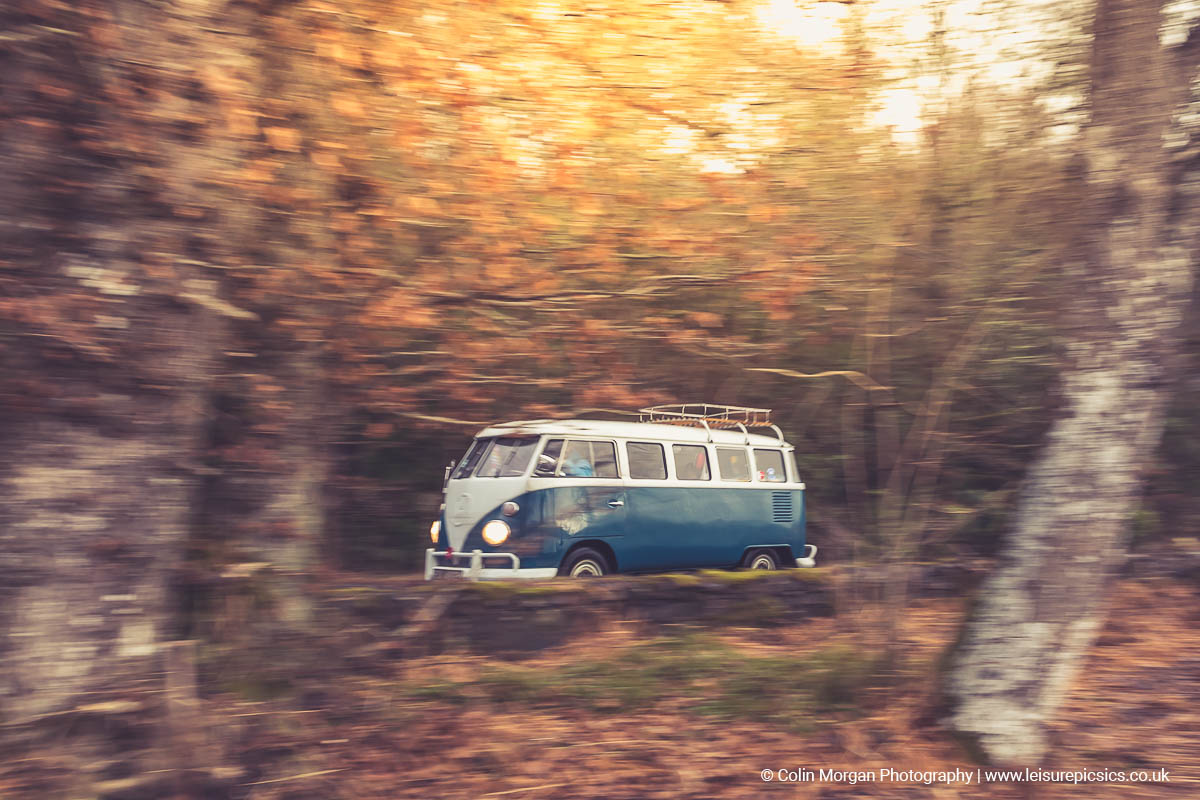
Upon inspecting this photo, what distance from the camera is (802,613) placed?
9336 millimetres

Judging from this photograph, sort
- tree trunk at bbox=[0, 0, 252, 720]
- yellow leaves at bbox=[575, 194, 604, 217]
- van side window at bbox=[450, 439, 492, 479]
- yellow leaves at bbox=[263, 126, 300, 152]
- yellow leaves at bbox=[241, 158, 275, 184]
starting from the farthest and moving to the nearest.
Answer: van side window at bbox=[450, 439, 492, 479] < yellow leaves at bbox=[575, 194, 604, 217] < yellow leaves at bbox=[263, 126, 300, 152] < yellow leaves at bbox=[241, 158, 275, 184] < tree trunk at bbox=[0, 0, 252, 720]

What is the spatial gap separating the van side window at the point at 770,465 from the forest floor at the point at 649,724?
503cm

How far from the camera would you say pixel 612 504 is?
34.1 ft

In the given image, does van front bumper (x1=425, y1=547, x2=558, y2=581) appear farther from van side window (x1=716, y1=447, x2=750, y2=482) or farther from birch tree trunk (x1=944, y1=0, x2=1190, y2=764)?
birch tree trunk (x1=944, y1=0, x2=1190, y2=764)

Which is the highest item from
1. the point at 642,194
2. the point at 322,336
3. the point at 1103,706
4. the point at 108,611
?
the point at 642,194

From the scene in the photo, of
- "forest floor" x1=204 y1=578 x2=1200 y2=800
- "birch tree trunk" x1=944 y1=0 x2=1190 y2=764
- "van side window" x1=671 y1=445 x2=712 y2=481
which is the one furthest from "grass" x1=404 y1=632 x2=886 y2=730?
"van side window" x1=671 y1=445 x2=712 y2=481

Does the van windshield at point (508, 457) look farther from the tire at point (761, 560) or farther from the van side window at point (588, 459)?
the tire at point (761, 560)

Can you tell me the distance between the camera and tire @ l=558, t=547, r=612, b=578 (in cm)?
1000

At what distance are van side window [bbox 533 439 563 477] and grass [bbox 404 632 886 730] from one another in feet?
9.24

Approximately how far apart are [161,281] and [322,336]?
33.0 inches

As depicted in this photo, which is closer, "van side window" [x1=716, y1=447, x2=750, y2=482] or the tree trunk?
the tree trunk

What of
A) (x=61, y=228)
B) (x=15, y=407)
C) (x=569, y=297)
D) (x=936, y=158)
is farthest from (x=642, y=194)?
(x=15, y=407)

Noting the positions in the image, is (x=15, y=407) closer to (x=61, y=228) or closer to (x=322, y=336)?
(x=61, y=228)

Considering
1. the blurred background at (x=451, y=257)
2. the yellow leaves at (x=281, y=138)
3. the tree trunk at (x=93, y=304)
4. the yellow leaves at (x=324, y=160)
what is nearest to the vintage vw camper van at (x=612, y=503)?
the blurred background at (x=451, y=257)
